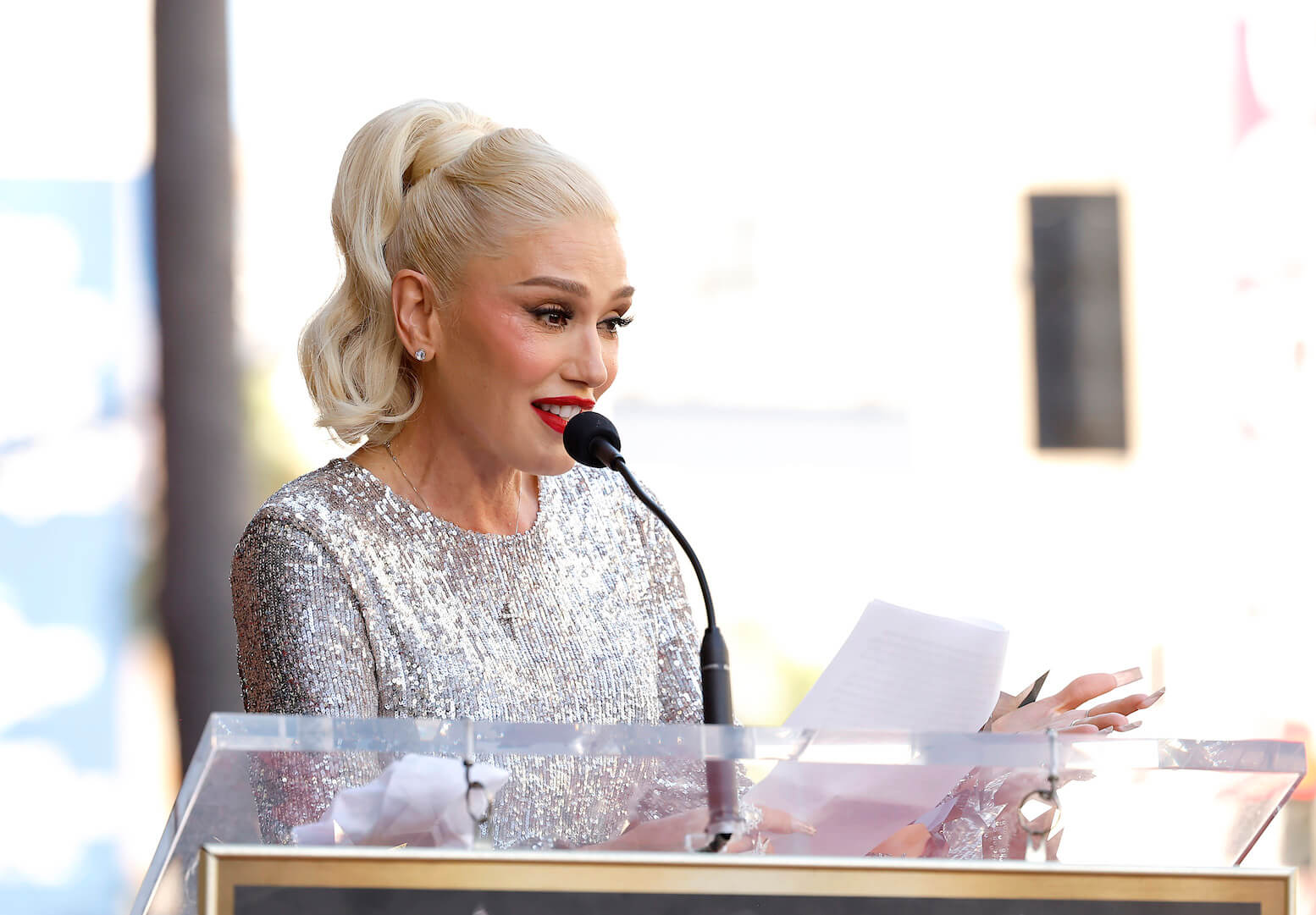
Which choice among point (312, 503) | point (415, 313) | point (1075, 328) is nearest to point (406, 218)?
point (415, 313)

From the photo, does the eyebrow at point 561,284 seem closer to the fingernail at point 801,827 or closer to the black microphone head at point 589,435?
the black microphone head at point 589,435

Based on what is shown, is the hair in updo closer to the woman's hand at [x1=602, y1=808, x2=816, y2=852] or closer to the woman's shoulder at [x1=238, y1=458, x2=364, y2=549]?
the woman's shoulder at [x1=238, y1=458, x2=364, y2=549]

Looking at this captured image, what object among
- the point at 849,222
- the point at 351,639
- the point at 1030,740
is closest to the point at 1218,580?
the point at 849,222

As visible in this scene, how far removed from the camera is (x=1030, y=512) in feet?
12.0

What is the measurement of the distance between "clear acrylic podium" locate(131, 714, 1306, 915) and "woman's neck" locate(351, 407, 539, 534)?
77 centimetres

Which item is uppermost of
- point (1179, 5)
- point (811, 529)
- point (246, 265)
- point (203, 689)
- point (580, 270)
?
point (1179, 5)

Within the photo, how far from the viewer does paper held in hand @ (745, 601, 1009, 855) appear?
873 mm

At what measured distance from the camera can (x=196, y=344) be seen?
121 inches

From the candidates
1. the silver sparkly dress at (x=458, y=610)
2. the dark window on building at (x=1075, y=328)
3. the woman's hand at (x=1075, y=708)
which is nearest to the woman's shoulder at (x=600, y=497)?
the silver sparkly dress at (x=458, y=610)

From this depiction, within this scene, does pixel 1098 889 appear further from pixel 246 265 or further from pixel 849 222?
pixel 849 222

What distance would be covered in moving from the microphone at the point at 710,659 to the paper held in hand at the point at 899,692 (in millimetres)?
62

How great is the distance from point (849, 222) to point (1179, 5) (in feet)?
3.42

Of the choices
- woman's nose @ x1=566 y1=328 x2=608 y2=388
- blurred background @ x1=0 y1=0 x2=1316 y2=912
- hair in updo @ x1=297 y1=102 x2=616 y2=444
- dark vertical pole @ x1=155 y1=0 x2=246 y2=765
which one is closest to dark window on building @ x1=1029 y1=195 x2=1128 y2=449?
blurred background @ x1=0 y1=0 x2=1316 y2=912

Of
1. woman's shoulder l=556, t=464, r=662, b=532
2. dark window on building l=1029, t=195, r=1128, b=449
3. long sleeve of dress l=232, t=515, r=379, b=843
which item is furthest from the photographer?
dark window on building l=1029, t=195, r=1128, b=449
